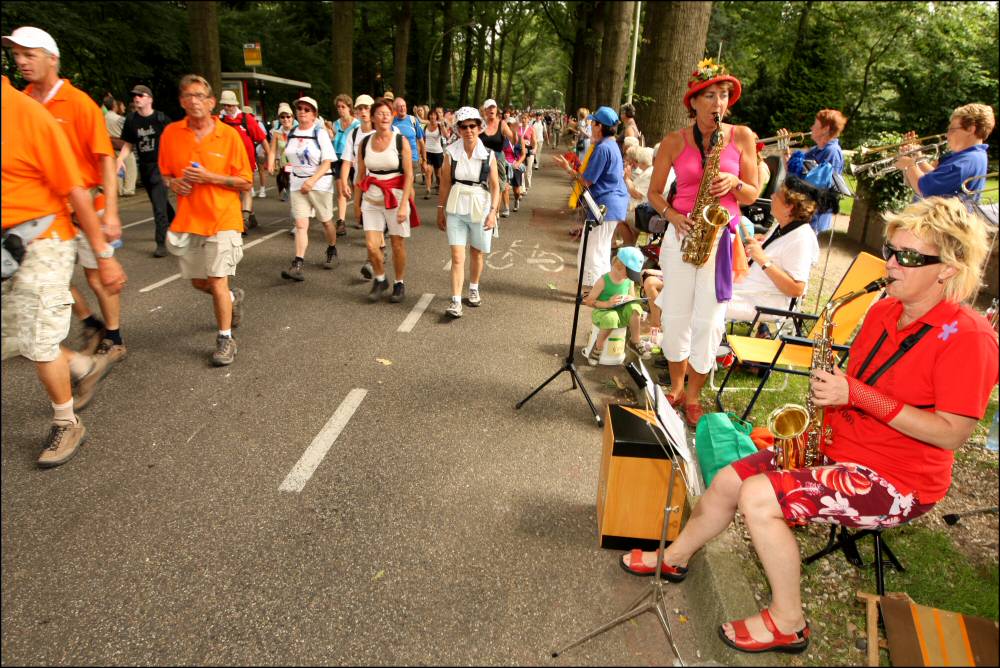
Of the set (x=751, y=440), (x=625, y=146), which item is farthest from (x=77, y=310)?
(x=625, y=146)

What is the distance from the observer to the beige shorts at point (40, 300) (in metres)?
3.24

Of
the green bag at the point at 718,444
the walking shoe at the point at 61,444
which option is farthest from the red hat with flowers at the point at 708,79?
the walking shoe at the point at 61,444

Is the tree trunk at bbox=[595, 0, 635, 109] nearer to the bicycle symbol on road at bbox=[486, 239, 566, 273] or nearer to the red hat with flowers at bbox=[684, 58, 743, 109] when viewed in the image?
the bicycle symbol on road at bbox=[486, 239, 566, 273]

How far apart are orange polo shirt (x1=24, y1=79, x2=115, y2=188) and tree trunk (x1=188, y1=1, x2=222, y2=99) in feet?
34.7

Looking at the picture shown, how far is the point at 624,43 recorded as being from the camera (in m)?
15.0

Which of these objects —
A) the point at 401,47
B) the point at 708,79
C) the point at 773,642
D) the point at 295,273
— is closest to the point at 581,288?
the point at 708,79

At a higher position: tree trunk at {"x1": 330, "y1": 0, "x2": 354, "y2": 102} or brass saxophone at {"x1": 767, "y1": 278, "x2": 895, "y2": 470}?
tree trunk at {"x1": 330, "y1": 0, "x2": 354, "y2": 102}

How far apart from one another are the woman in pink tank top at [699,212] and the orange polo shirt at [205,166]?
3405 mm

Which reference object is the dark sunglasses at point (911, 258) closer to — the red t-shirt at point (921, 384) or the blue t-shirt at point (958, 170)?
the red t-shirt at point (921, 384)

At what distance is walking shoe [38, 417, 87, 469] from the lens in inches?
140

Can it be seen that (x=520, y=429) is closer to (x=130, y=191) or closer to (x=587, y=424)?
(x=587, y=424)

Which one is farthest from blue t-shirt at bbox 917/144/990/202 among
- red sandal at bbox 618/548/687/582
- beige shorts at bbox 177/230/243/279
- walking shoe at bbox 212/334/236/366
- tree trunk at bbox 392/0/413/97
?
tree trunk at bbox 392/0/413/97

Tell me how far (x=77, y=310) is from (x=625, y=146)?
8.22 metres

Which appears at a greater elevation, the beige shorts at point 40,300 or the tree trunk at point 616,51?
the tree trunk at point 616,51
